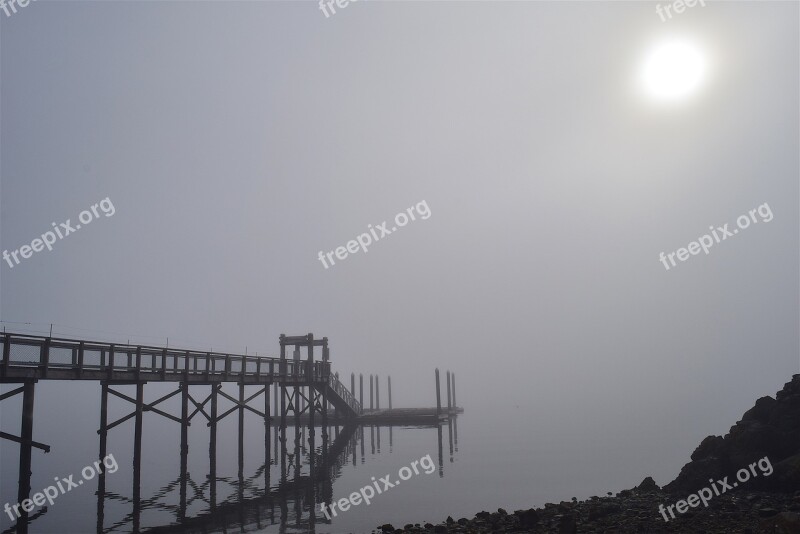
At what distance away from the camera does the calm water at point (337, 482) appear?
22.1 metres

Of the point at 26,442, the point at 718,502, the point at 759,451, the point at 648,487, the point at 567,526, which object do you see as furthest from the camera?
the point at 648,487

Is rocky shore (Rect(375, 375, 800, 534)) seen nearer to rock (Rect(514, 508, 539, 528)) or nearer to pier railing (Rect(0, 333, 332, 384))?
rock (Rect(514, 508, 539, 528))

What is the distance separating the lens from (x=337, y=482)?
30.0m

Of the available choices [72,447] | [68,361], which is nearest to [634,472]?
[68,361]

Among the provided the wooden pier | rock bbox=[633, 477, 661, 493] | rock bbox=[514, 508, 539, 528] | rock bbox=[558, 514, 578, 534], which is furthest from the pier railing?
rock bbox=[633, 477, 661, 493]

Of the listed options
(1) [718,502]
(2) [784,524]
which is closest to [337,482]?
(1) [718,502]

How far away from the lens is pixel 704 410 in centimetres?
7956

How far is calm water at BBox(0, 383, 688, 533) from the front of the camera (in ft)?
72.5

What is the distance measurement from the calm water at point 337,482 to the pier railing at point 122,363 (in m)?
5.12

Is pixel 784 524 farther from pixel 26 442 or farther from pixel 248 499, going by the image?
pixel 26 442

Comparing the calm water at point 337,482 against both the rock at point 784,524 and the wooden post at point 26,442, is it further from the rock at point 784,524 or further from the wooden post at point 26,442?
the rock at point 784,524

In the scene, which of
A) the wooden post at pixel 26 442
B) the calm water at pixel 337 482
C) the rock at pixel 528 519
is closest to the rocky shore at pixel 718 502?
the rock at pixel 528 519

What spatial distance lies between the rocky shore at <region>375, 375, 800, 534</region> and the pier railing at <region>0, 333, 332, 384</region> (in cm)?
1222

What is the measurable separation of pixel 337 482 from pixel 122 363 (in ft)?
37.9
